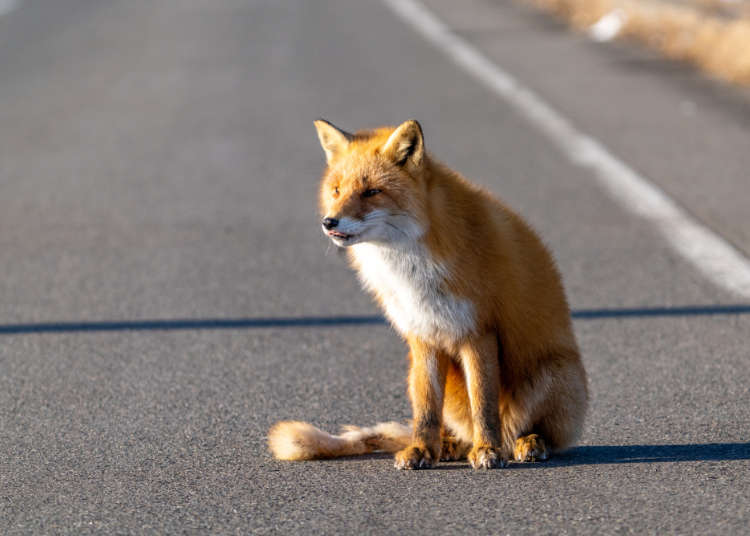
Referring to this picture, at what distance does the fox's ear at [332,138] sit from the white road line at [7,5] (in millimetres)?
21275

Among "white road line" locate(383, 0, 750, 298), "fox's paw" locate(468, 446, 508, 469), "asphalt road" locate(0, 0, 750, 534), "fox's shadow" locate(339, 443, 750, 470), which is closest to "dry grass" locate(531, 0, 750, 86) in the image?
"asphalt road" locate(0, 0, 750, 534)

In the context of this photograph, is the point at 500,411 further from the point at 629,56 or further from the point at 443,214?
the point at 629,56

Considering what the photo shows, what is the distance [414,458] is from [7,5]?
78.4 ft

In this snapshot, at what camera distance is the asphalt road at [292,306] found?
445 centimetres

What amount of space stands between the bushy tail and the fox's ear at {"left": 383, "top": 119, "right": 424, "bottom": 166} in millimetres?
1061

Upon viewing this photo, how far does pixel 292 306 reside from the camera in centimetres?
724

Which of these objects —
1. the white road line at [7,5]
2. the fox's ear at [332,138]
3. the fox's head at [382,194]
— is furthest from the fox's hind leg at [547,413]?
the white road line at [7,5]

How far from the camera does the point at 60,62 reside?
18000 mm

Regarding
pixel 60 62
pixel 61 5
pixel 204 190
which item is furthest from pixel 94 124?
pixel 61 5

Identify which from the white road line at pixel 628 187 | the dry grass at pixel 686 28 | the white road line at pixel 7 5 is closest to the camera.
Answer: the white road line at pixel 628 187

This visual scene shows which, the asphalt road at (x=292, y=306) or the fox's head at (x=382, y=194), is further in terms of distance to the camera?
the fox's head at (x=382, y=194)

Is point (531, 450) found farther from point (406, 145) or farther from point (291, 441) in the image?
point (406, 145)

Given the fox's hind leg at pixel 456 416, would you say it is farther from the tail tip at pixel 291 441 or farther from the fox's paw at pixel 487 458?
the tail tip at pixel 291 441

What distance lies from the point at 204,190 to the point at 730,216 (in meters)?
4.13
